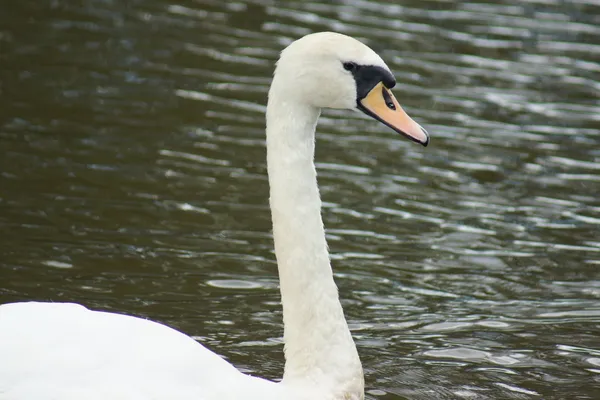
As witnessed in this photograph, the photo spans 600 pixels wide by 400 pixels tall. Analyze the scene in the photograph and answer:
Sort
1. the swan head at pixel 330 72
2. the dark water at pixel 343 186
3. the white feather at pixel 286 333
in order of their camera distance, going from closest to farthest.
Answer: the white feather at pixel 286 333 < the swan head at pixel 330 72 < the dark water at pixel 343 186

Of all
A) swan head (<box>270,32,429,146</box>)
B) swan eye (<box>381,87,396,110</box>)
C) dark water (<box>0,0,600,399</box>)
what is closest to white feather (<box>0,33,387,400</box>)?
swan head (<box>270,32,429,146</box>)

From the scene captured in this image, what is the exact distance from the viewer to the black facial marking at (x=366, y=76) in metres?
5.13

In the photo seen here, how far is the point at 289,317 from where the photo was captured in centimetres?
526

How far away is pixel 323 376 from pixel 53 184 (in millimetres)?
4389

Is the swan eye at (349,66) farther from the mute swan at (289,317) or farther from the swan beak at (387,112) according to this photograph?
the swan beak at (387,112)

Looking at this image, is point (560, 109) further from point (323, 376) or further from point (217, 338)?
point (323, 376)

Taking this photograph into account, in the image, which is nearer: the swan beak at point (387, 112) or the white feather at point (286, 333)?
the white feather at point (286, 333)

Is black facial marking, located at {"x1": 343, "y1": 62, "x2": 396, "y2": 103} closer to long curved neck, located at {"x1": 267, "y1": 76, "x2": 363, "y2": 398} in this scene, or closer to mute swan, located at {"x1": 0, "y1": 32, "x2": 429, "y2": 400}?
mute swan, located at {"x1": 0, "y1": 32, "x2": 429, "y2": 400}

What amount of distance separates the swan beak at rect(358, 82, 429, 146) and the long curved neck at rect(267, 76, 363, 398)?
0.72ft

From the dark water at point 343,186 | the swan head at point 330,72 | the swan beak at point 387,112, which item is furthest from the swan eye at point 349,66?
the dark water at point 343,186

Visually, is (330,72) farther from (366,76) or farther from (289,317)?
(289,317)

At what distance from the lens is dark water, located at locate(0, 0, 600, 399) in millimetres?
7071

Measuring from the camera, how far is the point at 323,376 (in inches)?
205

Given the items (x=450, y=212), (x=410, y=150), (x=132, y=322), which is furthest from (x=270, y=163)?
(x=410, y=150)
